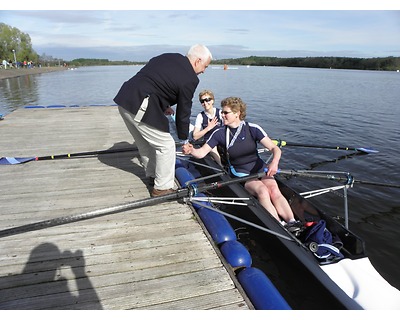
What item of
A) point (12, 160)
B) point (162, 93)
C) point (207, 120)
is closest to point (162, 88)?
point (162, 93)

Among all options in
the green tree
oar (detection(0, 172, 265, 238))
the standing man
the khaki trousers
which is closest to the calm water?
oar (detection(0, 172, 265, 238))

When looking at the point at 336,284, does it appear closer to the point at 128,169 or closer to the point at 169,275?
the point at 169,275

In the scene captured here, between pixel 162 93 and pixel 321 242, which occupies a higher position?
pixel 162 93

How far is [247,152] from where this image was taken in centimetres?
497

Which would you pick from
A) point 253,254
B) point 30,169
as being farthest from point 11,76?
point 253,254

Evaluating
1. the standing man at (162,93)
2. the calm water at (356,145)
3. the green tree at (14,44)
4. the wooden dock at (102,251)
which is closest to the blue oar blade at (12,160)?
the wooden dock at (102,251)

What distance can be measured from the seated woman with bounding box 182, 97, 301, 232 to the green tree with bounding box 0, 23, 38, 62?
9253 centimetres

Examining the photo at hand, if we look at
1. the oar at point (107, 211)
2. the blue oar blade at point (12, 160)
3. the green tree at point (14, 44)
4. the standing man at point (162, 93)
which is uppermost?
the green tree at point (14, 44)

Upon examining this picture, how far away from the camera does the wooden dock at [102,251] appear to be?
9.39ft

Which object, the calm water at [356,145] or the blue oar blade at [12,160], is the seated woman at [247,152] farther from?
the blue oar blade at [12,160]

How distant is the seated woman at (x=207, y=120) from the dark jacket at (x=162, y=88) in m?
2.38

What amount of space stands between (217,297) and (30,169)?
16.6ft

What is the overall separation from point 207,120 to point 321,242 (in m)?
3.87

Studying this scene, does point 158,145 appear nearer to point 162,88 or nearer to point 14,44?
point 162,88
